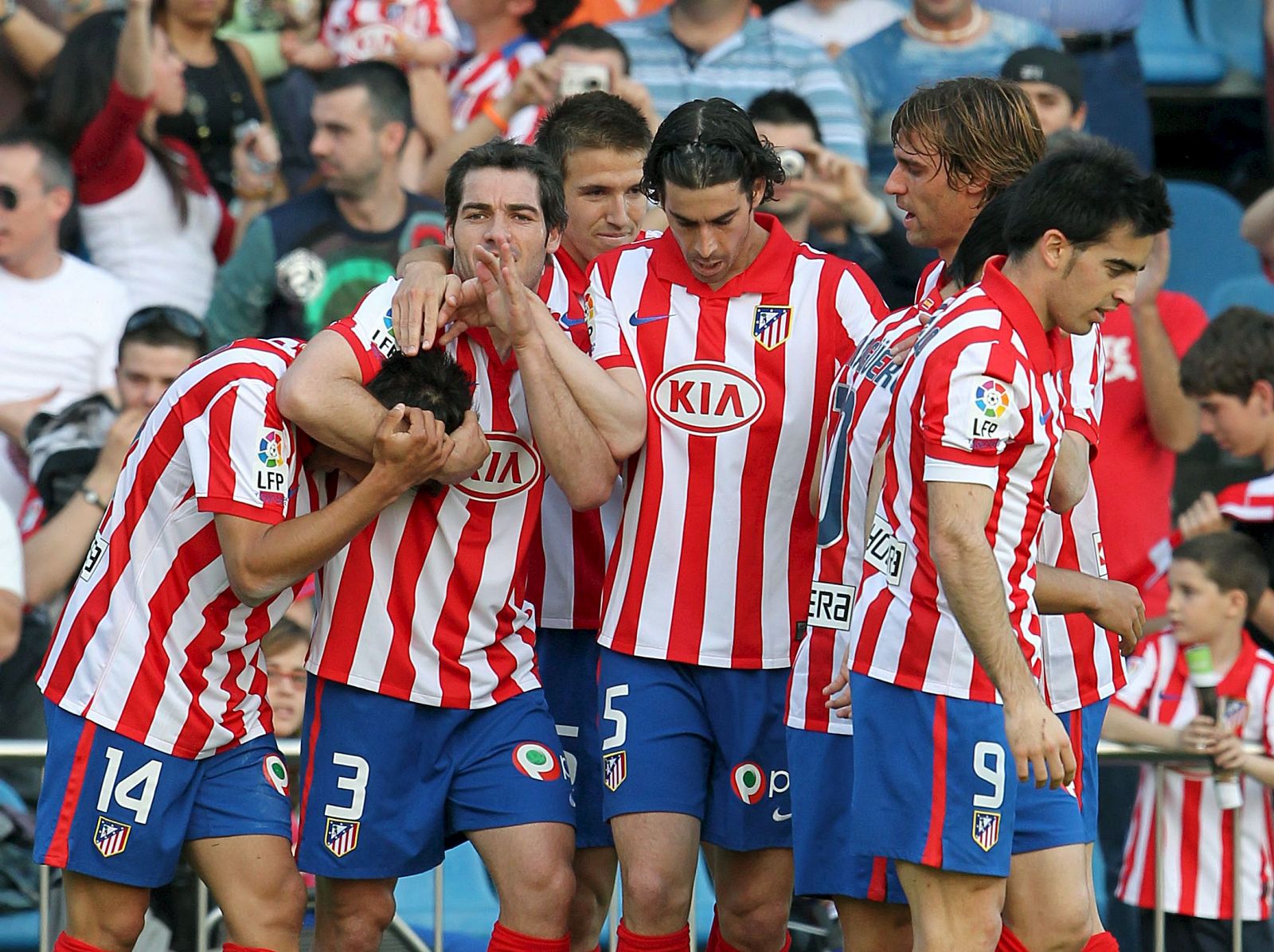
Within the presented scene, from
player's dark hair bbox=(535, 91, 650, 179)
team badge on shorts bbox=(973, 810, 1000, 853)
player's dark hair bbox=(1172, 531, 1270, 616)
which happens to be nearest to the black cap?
player's dark hair bbox=(1172, 531, 1270, 616)

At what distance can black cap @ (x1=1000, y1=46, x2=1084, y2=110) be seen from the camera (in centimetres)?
725

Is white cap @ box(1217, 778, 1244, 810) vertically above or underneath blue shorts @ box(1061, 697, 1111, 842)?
underneath

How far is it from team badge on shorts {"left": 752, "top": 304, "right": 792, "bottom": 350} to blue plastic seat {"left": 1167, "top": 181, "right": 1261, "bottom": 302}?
4.56m

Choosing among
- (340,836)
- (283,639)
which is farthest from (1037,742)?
(283,639)

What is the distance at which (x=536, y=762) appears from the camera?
4098mm

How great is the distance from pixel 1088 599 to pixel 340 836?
5.75 feet

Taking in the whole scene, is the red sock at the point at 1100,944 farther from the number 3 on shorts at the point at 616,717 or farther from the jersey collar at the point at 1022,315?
the jersey collar at the point at 1022,315

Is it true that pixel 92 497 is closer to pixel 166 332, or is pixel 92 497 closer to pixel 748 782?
pixel 166 332

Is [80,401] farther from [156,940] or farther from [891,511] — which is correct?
[891,511]

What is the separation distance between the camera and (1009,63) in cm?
725

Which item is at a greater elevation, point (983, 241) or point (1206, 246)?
point (1206, 246)

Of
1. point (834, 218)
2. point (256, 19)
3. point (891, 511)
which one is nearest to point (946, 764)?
point (891, 511)

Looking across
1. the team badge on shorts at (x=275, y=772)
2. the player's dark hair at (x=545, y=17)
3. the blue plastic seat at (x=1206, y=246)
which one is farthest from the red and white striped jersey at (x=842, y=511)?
the blue plastic seat at (x=1206, y=246)

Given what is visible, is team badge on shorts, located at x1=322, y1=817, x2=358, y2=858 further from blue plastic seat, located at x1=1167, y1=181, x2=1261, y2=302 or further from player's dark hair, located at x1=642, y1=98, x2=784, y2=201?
blue plastic seat, located at x1=1167, y1=181, x2=1261, y2=302
